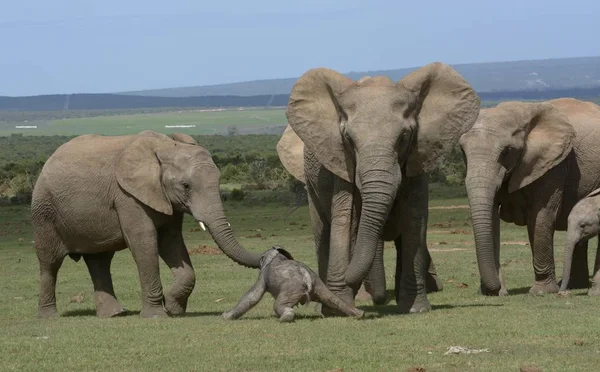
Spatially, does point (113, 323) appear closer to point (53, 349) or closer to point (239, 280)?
point (53, 349)

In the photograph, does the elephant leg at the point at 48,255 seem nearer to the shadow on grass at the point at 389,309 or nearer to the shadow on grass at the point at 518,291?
the shadow on grass at the point at 389,309

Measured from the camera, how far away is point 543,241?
682 inches

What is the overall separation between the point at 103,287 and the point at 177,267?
1.27 meters

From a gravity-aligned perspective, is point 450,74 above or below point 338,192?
above

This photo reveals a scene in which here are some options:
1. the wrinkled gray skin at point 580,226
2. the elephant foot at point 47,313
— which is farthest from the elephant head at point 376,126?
the elephant foot at point 47,313

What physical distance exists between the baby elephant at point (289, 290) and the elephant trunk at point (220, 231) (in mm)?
706

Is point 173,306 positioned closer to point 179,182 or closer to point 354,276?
point 179,182

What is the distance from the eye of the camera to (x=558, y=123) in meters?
17.5

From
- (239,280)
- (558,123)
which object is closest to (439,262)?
A: (239,280)

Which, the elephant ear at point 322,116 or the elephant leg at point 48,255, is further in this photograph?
the elephant leg at point 48,255

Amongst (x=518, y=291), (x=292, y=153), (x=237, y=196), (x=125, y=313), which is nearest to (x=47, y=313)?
(x=125, y=313)

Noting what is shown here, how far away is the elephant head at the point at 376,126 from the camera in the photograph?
529 inches

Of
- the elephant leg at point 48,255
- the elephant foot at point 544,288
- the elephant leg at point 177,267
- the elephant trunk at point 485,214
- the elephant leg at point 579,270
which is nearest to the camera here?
the elephant leg at point 177,267

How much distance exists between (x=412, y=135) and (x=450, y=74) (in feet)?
3.23
